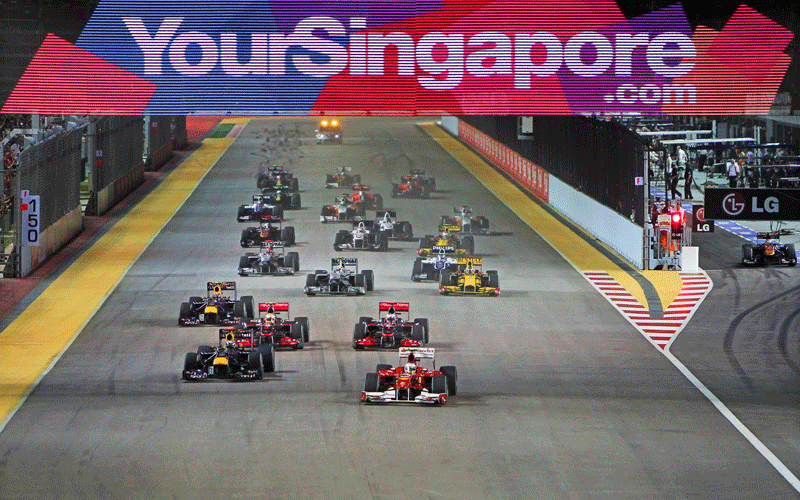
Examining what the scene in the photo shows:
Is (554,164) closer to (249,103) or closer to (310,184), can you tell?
(310,184)

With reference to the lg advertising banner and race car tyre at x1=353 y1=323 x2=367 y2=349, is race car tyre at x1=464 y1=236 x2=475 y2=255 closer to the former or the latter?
the lg advertising banner

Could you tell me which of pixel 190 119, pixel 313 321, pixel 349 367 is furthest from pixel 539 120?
pixel 190 119

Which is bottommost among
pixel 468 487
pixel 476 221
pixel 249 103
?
pixel 468 487

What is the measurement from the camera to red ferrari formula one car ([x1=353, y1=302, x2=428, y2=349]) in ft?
97.4

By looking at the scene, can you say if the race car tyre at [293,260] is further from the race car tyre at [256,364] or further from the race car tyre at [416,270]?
the race car tyre at [256,364]

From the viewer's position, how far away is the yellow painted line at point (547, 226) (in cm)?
4103

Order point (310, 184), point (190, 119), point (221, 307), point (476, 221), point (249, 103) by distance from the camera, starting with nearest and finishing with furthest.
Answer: point (221, 307) → point (249, 103) → point (476, 221) → point (310, 184) → point (190, 119)

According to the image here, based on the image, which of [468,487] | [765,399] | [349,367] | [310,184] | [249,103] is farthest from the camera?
[310,184]

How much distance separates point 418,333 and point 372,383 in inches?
183

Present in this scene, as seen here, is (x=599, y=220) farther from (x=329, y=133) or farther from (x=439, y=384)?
(x=329, y=133)

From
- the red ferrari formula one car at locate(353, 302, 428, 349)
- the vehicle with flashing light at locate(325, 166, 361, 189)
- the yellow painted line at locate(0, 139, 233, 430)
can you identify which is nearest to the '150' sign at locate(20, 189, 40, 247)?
the yellow painted line at locate(0, 139, 233, 430)

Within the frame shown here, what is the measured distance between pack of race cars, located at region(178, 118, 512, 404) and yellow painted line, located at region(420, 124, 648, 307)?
2.90 metres

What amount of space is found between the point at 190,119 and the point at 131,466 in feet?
288

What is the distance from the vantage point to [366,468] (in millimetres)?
20797
